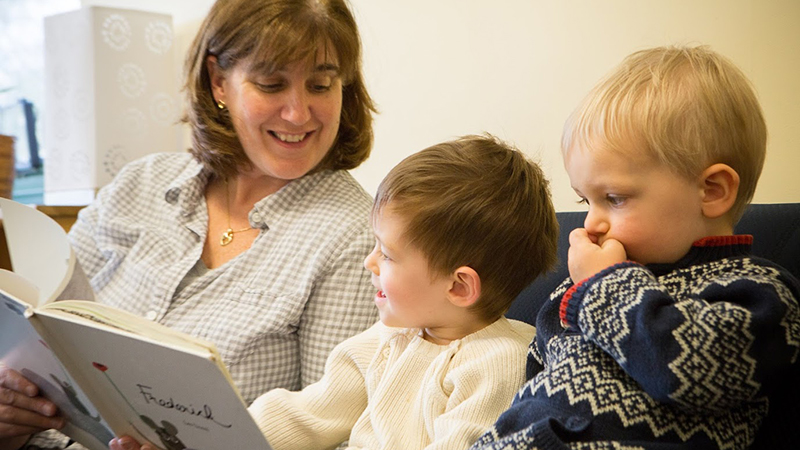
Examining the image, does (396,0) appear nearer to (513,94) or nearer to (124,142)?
(513,94)

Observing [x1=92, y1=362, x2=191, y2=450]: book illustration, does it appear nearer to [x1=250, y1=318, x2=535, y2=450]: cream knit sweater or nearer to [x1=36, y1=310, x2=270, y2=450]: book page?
[x1=36, y1=310, x2=270, y2=450]: book page

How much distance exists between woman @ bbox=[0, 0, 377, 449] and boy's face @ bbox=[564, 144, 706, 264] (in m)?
0.53

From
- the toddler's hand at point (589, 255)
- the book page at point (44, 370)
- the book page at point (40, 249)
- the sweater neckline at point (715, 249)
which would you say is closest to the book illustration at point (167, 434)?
the book page at point (44, 370)

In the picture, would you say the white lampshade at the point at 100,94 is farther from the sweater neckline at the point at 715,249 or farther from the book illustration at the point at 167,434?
the sweater neckline at the point at 715,249

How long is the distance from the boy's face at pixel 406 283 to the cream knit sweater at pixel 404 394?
0.15 ft

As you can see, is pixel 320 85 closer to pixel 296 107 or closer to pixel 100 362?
pixel 296 107

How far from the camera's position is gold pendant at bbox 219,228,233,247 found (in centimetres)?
147

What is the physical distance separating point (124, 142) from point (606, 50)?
1691mm

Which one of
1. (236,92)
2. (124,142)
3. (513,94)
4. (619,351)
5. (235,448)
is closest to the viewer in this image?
(619,351)

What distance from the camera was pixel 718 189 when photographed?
2.71 ft

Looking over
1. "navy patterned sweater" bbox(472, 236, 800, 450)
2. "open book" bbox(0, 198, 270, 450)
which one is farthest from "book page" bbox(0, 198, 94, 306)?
"navy patterned sweater" bbox(472, 236, 800, 450)

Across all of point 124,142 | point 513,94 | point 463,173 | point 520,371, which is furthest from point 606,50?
point 124,142

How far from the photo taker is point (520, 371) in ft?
3.22

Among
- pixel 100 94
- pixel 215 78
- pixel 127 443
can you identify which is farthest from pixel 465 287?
pixel 100 94
